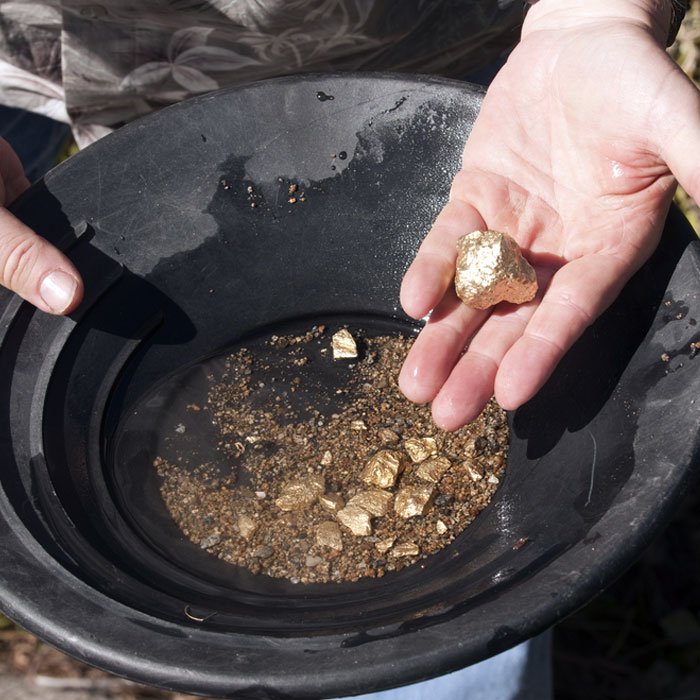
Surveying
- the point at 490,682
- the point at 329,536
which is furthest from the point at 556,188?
the point at 490,682

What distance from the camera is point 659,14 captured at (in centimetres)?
120

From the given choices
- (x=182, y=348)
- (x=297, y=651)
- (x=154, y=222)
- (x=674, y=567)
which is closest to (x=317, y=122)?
(x=154, y=222)

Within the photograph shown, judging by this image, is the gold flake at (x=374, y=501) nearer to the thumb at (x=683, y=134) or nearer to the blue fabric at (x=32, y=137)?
the thumb at (x=683, y=134)

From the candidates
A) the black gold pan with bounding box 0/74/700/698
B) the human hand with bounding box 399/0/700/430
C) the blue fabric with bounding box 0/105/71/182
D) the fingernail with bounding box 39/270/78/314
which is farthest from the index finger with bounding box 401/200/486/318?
the blue fabric with bounding box 0/105/71/182

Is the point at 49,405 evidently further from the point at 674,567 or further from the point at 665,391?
the point at 674,567

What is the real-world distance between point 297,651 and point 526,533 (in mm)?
341

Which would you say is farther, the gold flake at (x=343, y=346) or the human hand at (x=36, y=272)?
the gold flake at (x=343, y=346)

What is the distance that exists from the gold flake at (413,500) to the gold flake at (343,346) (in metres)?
0.27

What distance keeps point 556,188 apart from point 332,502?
24.3 inches

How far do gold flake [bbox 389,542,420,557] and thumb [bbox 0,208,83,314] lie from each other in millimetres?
573

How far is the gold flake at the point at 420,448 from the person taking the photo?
1.11 m

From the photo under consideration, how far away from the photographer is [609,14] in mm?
1177

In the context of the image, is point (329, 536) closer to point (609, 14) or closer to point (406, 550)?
point (406, 550)

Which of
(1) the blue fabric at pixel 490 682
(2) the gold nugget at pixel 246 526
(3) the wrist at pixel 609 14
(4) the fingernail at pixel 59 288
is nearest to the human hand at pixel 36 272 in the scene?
(4) the fingernail at pixel 59 288
